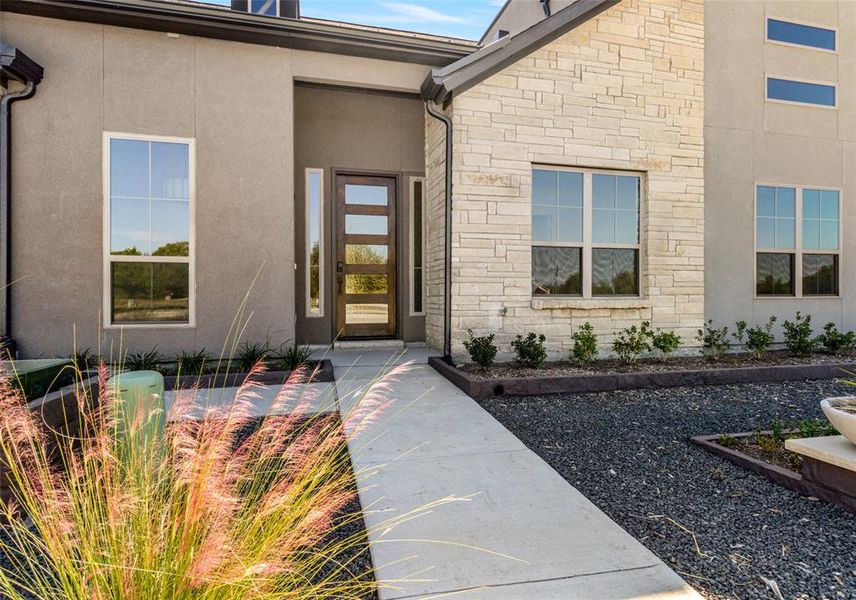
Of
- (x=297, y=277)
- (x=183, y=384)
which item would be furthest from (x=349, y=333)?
(x=183, y=384)

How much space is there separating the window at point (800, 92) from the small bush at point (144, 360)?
9.33 m

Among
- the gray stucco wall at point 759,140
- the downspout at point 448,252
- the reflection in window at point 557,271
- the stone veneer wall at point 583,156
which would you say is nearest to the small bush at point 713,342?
the stone veneer wall at point 583,156

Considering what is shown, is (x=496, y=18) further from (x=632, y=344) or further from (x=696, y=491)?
(x=696, y=491)

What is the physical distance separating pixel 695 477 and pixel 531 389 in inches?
80.7

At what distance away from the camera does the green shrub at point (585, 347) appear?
565 centimetres

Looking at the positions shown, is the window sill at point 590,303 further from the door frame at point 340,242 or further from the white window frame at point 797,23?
the white window frame at point 797,23

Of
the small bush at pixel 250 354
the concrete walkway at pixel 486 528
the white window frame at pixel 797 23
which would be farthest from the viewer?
the white window frame at pixel 797 23

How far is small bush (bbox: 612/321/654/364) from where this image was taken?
Answer: 5.82 meters

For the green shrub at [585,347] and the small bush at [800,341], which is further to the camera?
the small bush at [800,341]

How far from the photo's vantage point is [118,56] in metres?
5.45

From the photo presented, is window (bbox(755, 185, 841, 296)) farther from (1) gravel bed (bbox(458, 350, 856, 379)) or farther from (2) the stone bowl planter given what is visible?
(2) the stone bowl planter

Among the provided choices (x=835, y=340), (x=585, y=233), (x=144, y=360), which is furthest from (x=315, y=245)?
(x=835, y=340)

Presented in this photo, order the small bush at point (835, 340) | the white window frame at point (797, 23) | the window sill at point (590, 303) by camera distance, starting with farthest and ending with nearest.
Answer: the white window frame at point (797, 23), the small bush at point (835, 340), the window sill at point (590, 303)

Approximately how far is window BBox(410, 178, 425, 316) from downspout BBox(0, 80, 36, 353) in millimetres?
4721
